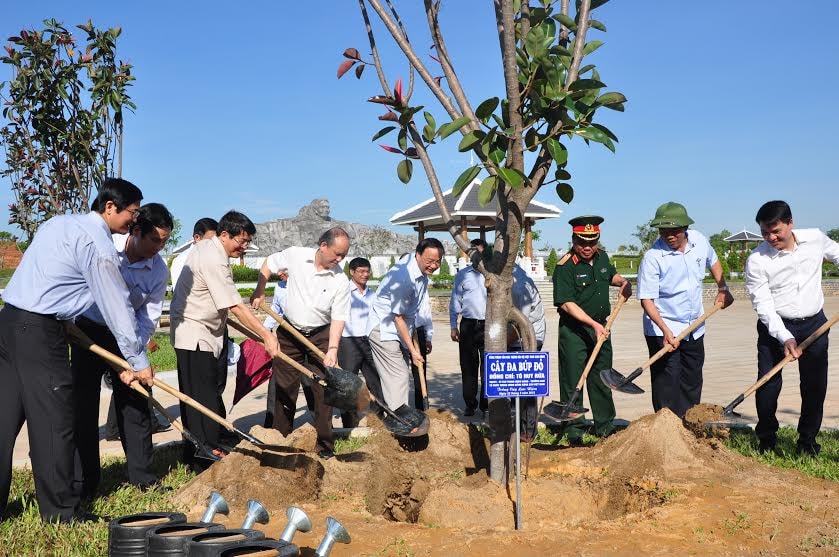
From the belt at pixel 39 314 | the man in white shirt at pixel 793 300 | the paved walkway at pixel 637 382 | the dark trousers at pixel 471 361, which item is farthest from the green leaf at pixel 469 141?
the paved walkway at pixel 637 382

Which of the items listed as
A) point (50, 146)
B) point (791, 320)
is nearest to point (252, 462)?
point (791, 320)

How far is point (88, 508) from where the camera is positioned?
166 inches

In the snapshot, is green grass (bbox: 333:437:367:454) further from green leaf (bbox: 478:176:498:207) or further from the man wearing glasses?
green leaf (bbox: 478:176:498:207)

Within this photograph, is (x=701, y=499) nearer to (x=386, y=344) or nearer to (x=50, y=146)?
(x=386, y=344)

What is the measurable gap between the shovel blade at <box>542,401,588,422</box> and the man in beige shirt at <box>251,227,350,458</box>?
5.58 feet

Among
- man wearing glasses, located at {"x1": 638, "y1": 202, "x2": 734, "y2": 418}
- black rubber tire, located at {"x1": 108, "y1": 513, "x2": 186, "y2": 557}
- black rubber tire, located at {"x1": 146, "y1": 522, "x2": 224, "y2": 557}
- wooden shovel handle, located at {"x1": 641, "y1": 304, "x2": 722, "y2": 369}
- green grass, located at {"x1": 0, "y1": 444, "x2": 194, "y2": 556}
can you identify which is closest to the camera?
black rubber tire, located at {"x1": 146, "y1": 522, "x2": 224, "y2": 557}

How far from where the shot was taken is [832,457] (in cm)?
488

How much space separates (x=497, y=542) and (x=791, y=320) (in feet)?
9.93

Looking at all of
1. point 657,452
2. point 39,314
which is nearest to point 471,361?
point 657,452

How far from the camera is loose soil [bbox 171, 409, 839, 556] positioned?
3432 millimetres

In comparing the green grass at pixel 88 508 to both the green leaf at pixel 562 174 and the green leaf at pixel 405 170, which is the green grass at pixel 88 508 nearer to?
the green leaf at pixel 405 170

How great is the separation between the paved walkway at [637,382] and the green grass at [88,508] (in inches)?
24.5

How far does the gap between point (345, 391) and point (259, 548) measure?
1982 mm

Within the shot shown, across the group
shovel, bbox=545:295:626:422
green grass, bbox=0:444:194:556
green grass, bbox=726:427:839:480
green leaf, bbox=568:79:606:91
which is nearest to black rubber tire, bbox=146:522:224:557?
green grass, bbox=0:444:194:556
